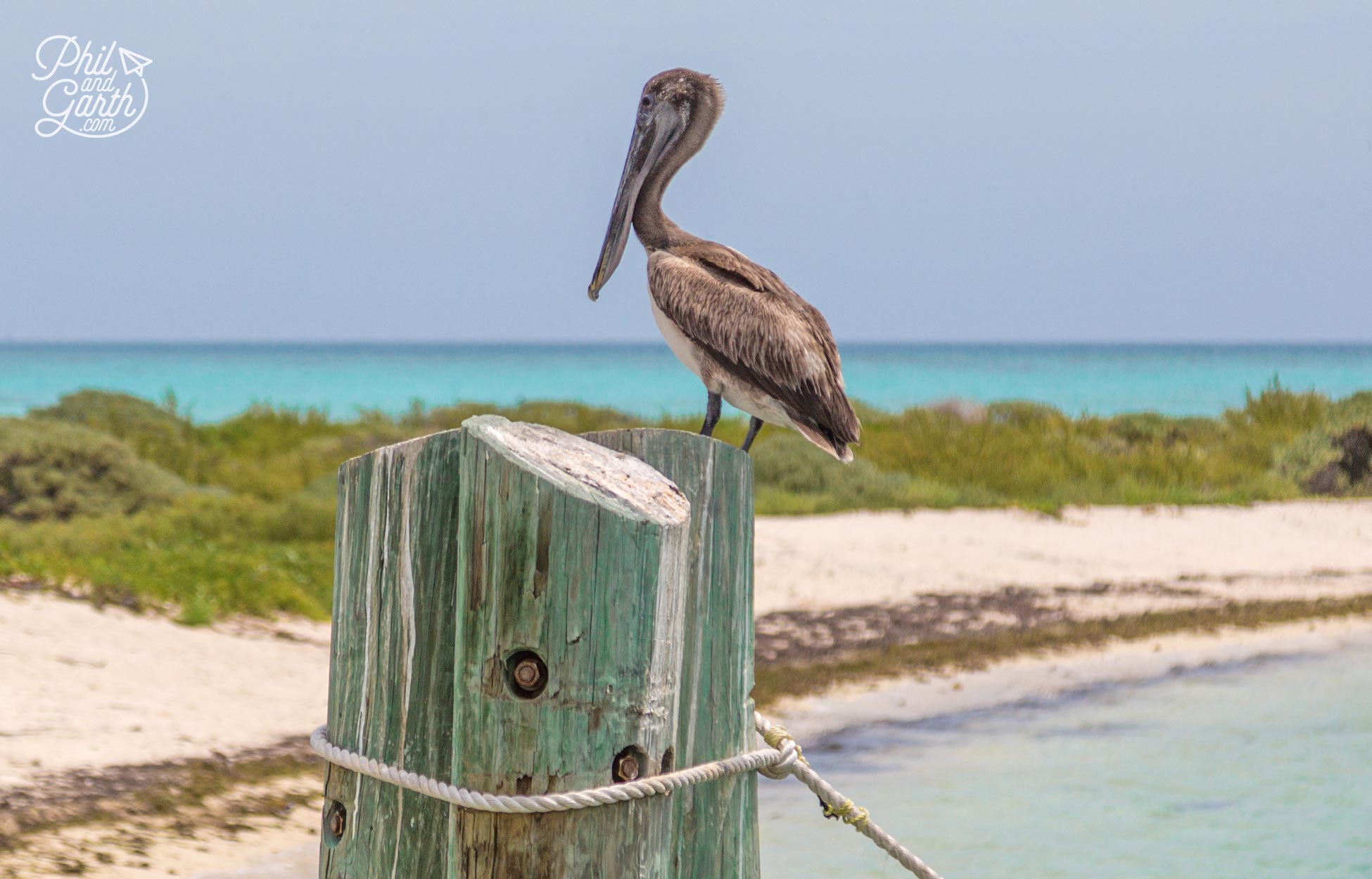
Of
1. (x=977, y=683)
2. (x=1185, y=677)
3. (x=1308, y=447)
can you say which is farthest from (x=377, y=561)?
(x=1308, y=447)

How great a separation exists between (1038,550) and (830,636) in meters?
3.72

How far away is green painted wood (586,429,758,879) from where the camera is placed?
7.33 feet

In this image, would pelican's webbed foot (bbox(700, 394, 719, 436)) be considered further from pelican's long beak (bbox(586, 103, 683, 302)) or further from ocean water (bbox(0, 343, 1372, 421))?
ocean water (bbox(0, 343, 1372, 421))

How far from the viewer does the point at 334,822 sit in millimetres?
2195

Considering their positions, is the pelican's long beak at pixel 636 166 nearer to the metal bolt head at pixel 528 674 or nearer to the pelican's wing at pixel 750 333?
the pelican's wing at pixel 750 333

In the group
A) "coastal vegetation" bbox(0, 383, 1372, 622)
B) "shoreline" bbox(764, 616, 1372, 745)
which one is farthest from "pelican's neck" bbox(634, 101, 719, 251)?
"coastal vegetation" bbox(0, 383, 1372, 622)

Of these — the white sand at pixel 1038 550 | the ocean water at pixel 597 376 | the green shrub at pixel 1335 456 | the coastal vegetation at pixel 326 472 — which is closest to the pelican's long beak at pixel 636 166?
the coastal vegetation at pixel 326 472

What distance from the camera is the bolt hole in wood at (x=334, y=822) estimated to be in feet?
7.16

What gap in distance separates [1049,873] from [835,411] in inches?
81.6

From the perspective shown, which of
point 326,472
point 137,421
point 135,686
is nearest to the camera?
point 135,686

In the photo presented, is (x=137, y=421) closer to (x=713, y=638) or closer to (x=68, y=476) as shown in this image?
(x=68, y=476)

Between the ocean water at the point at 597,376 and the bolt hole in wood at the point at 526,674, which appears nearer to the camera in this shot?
the bolt hole in wood at the point at 526,674

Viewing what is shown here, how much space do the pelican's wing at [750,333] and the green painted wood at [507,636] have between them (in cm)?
307

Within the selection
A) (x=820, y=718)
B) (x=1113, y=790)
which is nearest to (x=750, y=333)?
(x=820, y=718)
